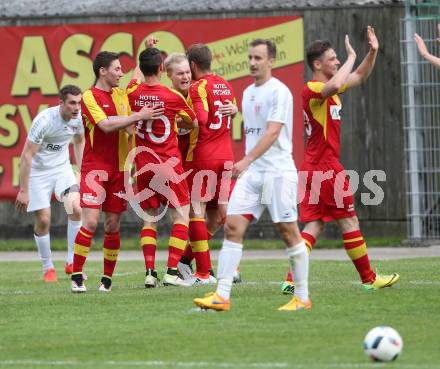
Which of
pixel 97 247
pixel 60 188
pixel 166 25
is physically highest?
pixel 166 25

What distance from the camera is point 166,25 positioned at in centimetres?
2217

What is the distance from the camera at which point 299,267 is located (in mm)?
10461

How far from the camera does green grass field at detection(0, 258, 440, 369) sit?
A: 831 cm

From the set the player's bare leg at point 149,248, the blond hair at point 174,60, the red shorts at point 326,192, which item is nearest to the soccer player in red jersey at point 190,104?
the blond hair at point 174,60

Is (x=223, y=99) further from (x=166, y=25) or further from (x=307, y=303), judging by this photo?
(x=166, y=25)

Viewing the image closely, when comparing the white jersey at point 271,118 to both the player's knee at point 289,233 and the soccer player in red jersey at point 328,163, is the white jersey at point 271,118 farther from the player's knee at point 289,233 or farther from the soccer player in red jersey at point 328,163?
the soccer player in red jersey at point 328,163

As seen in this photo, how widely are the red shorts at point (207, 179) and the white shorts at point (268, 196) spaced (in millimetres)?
3069

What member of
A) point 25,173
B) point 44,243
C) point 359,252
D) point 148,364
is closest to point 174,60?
point 25,173

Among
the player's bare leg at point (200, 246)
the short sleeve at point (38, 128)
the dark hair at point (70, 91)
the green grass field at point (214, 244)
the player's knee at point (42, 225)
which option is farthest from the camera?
the green grass field at point (214, 244)

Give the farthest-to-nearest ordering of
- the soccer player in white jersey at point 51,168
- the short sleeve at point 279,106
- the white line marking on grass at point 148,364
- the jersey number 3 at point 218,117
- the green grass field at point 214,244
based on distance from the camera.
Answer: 1. the green grass field at point 214,244
2. the soccer player in white jersey at point 51,168
3. the jersey number 3 at point 218,117
4. the short sleeve at point 279,106
5. the white line marking on grass at point 148,364

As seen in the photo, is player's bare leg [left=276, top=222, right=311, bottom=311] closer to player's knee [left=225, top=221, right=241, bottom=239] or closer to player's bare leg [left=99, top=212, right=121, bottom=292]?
player's knee [left=225, top=221, right=241, bottom=239]

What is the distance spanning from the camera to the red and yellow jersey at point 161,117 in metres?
12.7

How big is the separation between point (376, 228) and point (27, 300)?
10.4 metres

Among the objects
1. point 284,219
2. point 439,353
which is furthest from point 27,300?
point 439,353
